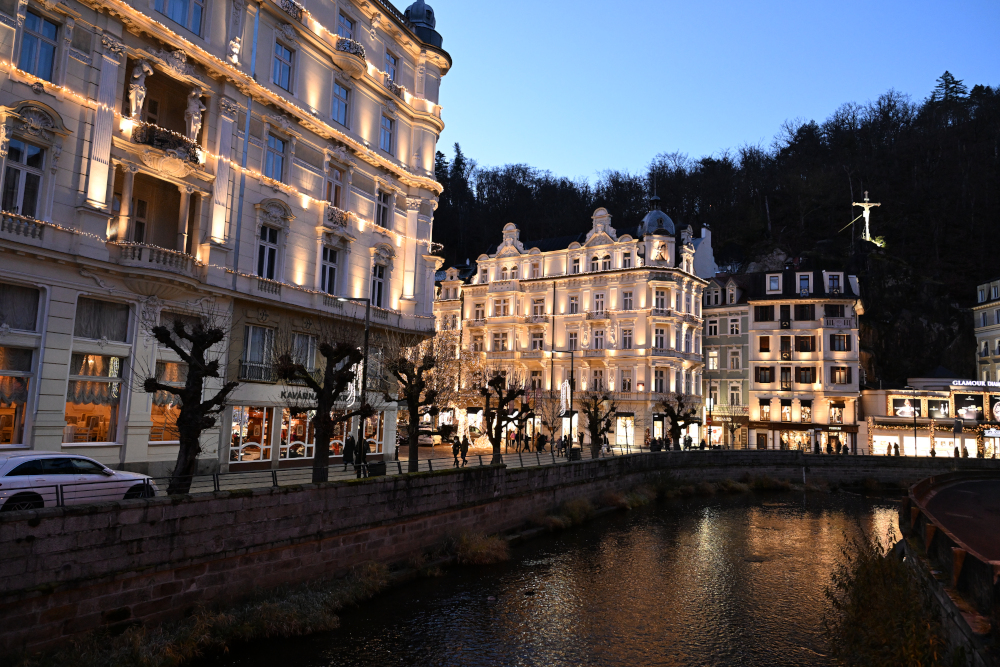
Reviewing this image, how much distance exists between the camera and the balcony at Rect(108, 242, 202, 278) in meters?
21.7

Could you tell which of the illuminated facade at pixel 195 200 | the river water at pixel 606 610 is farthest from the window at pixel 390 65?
the river water at pixel 606 610

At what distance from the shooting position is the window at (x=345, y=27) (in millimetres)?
31859

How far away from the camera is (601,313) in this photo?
59.7 meters

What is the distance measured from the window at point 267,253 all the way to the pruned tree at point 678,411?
31.3 meters

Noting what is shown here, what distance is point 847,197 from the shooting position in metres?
Result: 78.2

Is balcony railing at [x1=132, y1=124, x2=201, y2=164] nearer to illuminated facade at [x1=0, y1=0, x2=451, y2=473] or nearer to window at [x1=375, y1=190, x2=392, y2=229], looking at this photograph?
illuminated facade at [x1=0, y1=0, x2=451, y2=473]

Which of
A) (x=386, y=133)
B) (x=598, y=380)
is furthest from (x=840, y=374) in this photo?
(x=386, y=133)

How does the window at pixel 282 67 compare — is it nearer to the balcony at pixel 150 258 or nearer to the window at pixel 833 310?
the balcony at pixel 150 258

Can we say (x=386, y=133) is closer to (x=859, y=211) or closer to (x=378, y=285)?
(x=378, y=285)

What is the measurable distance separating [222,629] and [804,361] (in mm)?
57191

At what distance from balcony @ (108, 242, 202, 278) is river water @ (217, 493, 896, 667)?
→ 41.9ft

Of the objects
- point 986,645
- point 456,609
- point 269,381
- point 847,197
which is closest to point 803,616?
point 456,609

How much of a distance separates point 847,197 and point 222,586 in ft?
266

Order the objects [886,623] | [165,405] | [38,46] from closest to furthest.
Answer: [886,623] → [38,46] → [165,405]
